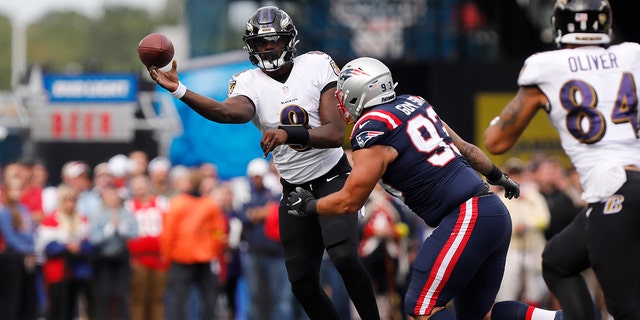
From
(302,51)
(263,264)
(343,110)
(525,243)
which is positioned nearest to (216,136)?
(302,51)

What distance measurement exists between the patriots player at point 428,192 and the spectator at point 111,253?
6731 mm

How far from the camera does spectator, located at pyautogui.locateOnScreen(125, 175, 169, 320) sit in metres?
14.0

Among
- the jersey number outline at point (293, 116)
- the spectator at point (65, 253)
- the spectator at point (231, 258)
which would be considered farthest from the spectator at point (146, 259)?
the jersey number outline at point (293, 116)

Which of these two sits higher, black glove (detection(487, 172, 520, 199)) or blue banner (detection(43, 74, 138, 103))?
black glove (detection(487, 172, 520, 199))

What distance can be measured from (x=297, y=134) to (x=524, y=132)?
11.0 m

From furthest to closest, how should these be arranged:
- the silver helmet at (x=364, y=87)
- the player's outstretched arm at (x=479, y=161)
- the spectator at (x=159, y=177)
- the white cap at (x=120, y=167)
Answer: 1. the white cap at (x=120, y=167)
2. the spectator at (x=159, y=177)
3. the player's outstretched arm at (x=479, y=161)
4. the silver helmet at (x=364, y=87)

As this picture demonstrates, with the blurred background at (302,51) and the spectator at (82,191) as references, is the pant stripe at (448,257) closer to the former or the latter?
the spectator at (82,191)

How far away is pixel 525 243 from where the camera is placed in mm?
14492

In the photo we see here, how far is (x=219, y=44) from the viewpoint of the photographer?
2088 centimetres

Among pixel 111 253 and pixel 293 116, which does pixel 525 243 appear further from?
pixel 293 116

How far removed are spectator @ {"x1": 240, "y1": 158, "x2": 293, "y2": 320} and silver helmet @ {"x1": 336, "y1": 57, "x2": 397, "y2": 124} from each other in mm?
6464

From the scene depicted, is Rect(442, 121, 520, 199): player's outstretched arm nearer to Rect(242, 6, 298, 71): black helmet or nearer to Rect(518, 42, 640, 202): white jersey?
Rect(518, 42, 640, 202): white jersey

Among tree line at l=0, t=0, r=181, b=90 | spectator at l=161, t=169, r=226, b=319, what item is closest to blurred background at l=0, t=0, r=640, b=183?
spectator at l=161, t=169, r=226, b=319

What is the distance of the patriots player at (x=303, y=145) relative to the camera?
7883 mm
